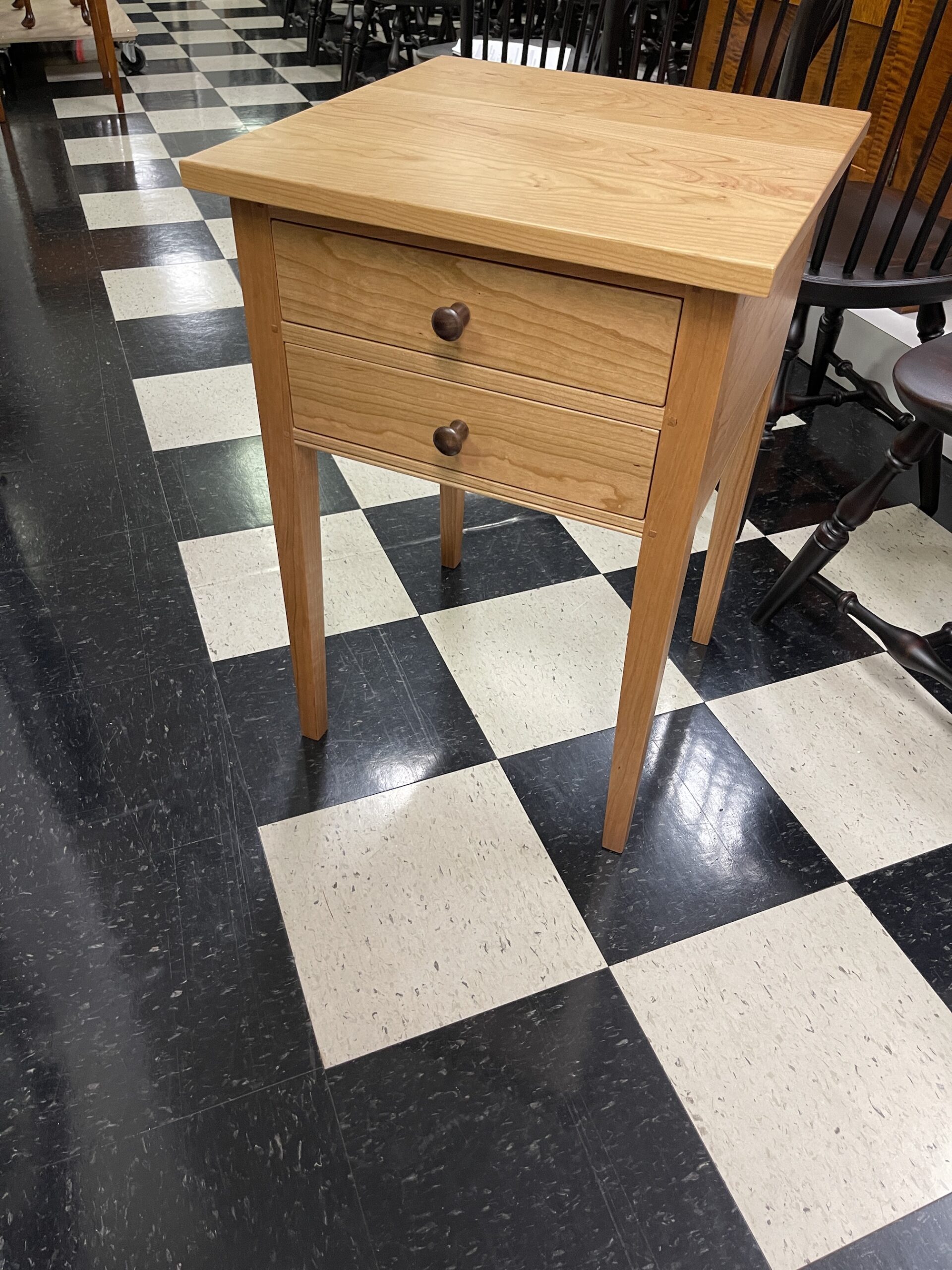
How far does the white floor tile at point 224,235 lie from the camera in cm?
267

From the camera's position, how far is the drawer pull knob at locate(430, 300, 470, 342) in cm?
82

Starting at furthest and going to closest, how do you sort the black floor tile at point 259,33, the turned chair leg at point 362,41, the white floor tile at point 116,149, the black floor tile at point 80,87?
1. the black floor tile at point 259,33
2. the black floor tile at point 80,87
3. the turned chair leg at point 362,41
4. the white floor tile at point 116,149

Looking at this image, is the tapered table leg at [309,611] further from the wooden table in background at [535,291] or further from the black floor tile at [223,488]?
the black floor tile at [223,488]

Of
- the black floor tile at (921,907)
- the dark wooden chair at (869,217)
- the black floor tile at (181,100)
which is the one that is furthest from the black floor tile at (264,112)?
the black floor tile at (921,907)

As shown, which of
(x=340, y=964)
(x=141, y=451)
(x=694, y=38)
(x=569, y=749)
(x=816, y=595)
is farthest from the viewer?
(x=141, y=451)

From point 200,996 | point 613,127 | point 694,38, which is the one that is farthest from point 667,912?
point 694,38

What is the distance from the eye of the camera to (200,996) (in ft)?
3.35

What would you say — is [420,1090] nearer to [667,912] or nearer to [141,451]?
[667,912]

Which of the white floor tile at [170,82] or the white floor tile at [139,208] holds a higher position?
the white floor tile at [170,82]

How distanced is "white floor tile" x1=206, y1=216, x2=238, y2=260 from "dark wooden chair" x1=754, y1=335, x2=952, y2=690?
1870 mm

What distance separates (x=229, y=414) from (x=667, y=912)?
1420 millimetres

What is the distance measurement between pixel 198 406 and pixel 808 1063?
1.70 metres

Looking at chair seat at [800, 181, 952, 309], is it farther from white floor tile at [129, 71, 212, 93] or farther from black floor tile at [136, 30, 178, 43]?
black floor tile at [136, 30, 178, 43]

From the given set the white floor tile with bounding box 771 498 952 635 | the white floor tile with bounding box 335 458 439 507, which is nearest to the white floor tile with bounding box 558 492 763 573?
the white floor tile with bounding box 771 498 952 635
